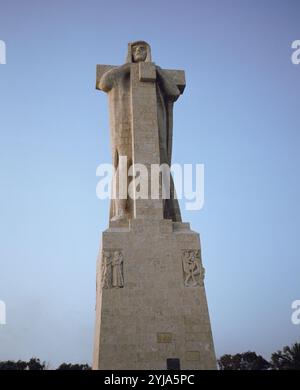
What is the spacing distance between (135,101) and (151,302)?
571cm

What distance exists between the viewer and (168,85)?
12328mm

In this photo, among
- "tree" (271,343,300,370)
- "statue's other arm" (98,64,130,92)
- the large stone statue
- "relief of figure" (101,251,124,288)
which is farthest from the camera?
"tree" (271,343,300,370)

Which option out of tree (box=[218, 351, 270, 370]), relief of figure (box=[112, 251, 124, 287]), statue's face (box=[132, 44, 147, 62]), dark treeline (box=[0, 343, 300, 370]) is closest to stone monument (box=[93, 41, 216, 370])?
relief of figure (box=[112, 251, 124, 287])

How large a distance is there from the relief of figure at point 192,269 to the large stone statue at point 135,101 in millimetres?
1320

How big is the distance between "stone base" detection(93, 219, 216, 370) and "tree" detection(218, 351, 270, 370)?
29494 millimetres

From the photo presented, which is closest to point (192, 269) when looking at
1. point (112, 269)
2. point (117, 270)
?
point (117, 270)

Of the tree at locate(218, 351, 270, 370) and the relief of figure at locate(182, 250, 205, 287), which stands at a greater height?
the tree at locate(218, 351, 270, 370)

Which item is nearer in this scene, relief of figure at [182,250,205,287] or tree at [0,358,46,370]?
relief of figure at [182,250,205,287]

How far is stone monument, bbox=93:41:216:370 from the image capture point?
8.84m

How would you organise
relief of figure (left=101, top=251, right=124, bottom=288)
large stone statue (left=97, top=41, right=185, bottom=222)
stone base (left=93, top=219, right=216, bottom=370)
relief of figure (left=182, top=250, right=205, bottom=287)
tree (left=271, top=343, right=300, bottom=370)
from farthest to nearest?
tree (left=271, top=343, right=300, bottom=370) < large stone statue (left=97, top=41, right=185, bottom=222) < relief of figure (left=182, top=250, right=205, bottom=287) < relief of figure (left=101, top=251, right=124, bottom=288) < stone base (left=93, top=219, right=216, bottom=370)

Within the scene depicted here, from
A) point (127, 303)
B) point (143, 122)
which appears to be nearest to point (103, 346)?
point (127, 303)

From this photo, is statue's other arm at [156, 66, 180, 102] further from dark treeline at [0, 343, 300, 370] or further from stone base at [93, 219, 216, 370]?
dark treeline at [0, 343, 300, 370]

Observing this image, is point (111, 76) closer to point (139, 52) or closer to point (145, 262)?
point (139, 52)
